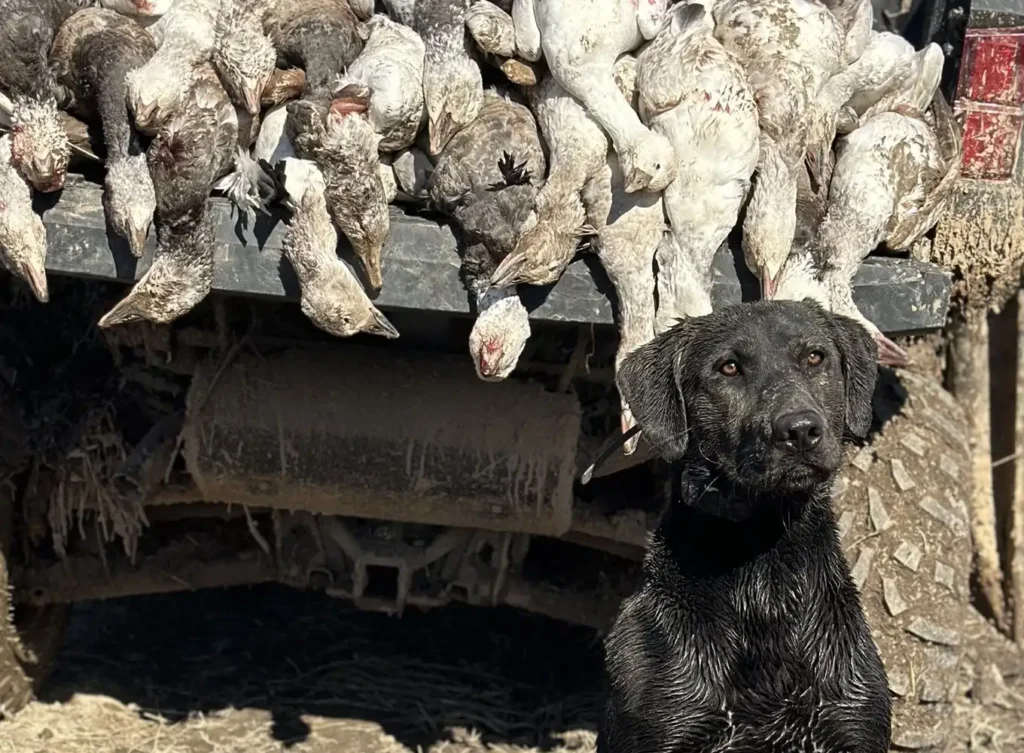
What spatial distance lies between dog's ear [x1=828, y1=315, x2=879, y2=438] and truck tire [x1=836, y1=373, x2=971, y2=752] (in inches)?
41.0

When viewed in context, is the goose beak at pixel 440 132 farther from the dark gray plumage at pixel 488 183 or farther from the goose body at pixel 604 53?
the goose body at pixel 604 53

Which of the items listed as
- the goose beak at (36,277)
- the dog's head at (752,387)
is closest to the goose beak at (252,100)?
the goose beak at (36,277)

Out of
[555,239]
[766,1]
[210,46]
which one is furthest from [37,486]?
[766,1]

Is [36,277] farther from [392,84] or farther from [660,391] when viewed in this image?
[660,391]

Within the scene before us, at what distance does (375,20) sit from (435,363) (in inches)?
36.3

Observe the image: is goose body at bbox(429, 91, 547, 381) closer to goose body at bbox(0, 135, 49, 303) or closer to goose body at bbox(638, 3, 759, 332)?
goose body at bbox(638, 3, 759, 332)

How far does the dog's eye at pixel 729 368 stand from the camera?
337cm

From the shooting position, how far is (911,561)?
4395mm

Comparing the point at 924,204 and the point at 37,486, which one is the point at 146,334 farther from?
the point at 924,204

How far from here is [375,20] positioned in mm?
4066

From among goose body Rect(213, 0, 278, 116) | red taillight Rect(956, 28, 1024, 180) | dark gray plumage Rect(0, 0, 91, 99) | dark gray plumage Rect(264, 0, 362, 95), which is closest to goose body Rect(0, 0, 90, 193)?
dark gray plumage Rect(0, 0, 91, 99)

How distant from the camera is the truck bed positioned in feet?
11.9

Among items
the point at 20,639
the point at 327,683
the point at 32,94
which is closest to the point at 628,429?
the point at 32,94

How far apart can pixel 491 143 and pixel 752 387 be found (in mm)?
901
